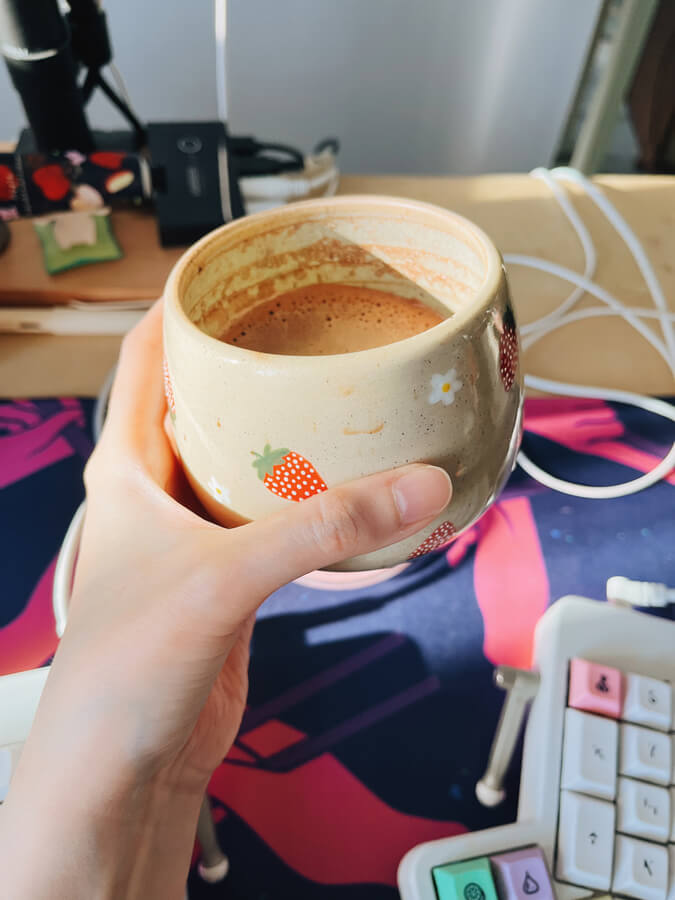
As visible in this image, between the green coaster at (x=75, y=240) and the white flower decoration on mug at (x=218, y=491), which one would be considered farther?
the green coaster at (x=75, y=240)

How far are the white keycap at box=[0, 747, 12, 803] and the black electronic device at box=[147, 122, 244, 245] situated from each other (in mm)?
422

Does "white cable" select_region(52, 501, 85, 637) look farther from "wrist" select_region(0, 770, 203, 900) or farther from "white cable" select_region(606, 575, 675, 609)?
"white cable" select_region(606, 575, 675, 609)

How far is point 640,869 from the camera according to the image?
314mm

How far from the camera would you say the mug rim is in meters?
0.22

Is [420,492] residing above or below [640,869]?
above

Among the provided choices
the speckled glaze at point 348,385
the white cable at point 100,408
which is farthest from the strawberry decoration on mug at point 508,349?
the white cable at point 100,408

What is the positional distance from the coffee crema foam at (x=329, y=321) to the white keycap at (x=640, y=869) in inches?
10.5

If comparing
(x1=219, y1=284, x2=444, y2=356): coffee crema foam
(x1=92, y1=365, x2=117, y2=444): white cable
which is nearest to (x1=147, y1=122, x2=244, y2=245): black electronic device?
(x1=92, y1=365, x2=117, y2=444): white cable

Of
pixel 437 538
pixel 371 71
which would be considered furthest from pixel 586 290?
pixel 371 71

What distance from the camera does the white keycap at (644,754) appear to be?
13.1 inches

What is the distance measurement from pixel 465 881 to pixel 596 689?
0.37 ft

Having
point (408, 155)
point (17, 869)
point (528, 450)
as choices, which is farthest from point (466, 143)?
point (17, 869)

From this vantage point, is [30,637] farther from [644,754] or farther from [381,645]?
[644,754]

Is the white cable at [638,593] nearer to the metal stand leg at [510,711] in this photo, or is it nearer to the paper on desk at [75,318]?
the metal stand leg at [510,711]
